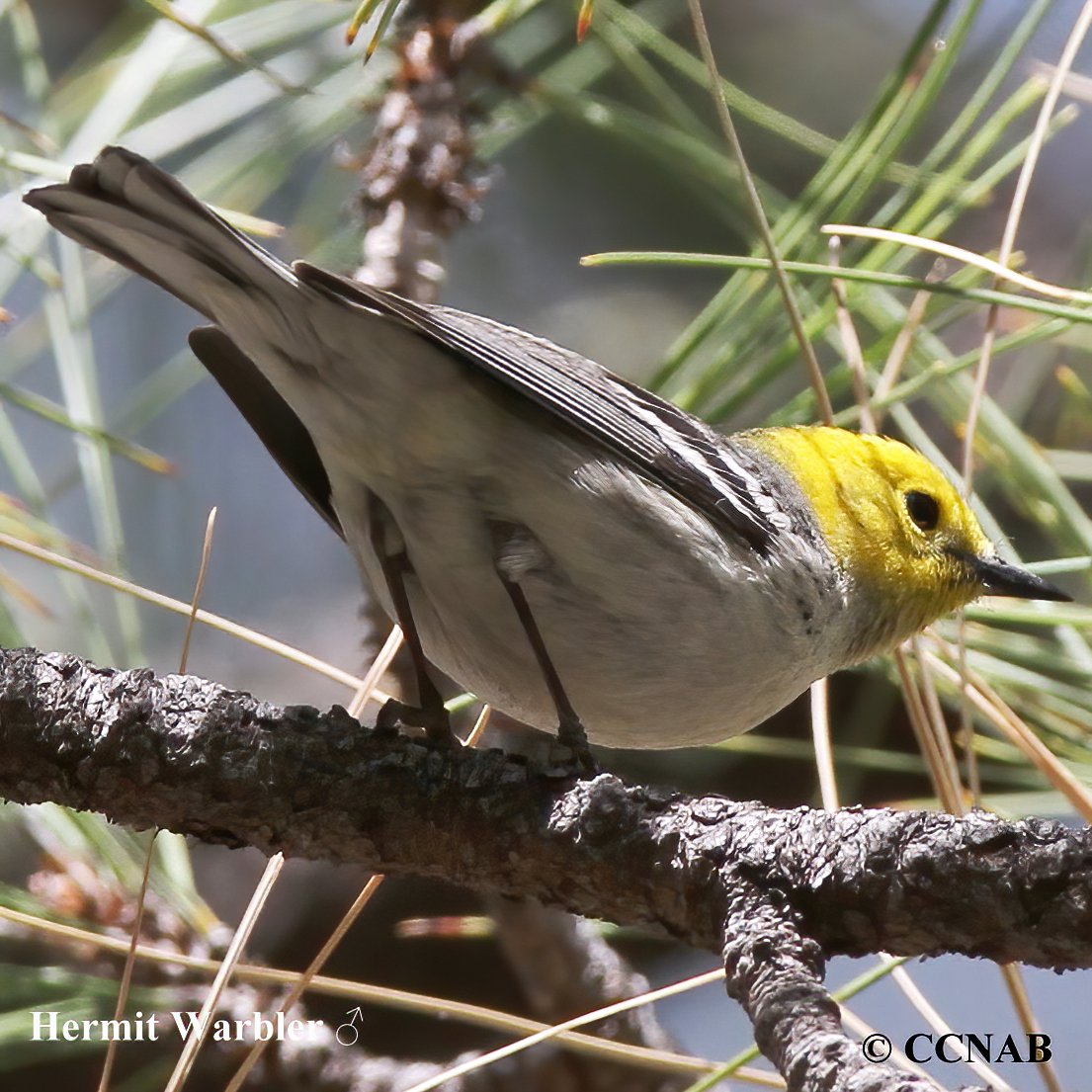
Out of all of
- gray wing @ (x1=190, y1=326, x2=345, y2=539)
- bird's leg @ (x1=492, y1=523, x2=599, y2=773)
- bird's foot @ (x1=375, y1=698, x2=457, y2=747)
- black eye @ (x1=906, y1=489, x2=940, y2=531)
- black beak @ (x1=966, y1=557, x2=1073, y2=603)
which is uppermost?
black eye @ (x1=906, y1=489, x2=940, y2=531)

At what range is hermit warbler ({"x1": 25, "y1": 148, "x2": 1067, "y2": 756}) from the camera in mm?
1575

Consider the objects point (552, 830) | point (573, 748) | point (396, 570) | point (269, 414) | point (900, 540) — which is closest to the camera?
point (552, 830)

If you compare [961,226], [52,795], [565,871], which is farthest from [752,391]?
[961,226]

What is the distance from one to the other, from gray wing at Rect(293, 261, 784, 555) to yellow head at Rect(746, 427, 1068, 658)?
150 millimetres

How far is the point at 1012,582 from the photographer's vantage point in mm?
1913

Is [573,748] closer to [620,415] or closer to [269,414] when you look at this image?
[620,415]

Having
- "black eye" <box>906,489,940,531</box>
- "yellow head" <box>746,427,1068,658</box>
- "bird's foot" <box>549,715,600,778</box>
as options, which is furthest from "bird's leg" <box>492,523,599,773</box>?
"black eye" <box>906,489,940,531</box>

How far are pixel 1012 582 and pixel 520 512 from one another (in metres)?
0.77

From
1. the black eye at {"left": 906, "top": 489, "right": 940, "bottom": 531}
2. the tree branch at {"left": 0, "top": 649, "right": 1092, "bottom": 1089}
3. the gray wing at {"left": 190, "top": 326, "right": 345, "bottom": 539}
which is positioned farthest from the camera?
the black eye at {"left": 906, "top": 489, "right": 940, "bottom": 531}

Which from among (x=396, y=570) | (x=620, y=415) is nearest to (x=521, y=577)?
(x=396, y=570)

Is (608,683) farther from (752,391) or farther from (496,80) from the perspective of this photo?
(496,80)

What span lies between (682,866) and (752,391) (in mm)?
799

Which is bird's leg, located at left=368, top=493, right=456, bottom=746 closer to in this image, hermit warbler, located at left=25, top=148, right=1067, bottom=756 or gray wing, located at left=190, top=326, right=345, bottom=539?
hermit warbler, located at left=25, top=148, right=1067, bottom=756

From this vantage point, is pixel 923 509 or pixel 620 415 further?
pixel 923 509
